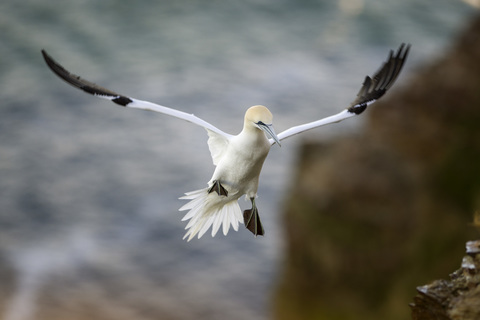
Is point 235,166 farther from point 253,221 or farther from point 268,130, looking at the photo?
point 253,221

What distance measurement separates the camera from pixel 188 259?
1759cm

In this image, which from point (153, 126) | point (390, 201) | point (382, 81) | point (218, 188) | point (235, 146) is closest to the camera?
point (235, 146)

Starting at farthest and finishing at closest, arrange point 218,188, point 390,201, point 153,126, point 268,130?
1. point 153,126
2. point 390,201
3. point 218,188
4. point 268,130

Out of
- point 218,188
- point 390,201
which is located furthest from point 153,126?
point 218,188

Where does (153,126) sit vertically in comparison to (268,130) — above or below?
above

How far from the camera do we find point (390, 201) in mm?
12289

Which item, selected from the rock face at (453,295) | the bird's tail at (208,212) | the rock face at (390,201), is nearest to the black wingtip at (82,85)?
the bird's tail at (208,212)

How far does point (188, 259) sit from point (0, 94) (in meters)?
7.96

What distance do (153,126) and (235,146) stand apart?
56.4ft

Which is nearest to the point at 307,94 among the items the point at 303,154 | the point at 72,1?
the point at 303,154

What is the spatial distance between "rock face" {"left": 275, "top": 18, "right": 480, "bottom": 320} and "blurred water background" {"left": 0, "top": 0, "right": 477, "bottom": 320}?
2764 millimetres

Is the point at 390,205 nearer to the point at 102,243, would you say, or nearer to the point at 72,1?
the point at 102,243

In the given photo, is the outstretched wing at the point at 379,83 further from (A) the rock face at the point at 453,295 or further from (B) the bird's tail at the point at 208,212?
(A) the rock face at the point at 453,295

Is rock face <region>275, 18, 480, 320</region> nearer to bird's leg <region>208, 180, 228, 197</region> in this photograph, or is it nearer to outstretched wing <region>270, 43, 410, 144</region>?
outstretched wing <region>270, 43, 410, 144</region>
